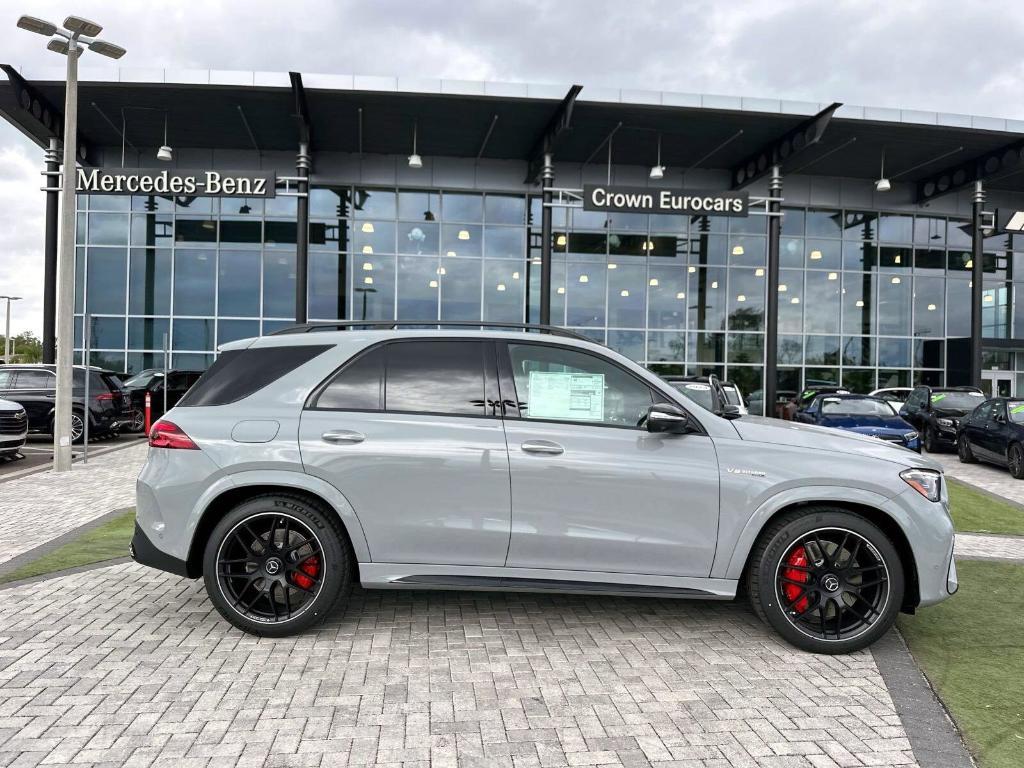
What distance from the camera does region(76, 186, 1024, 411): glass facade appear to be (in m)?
20.3

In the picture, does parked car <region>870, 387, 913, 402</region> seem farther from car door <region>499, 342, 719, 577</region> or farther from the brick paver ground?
the brick paver ground

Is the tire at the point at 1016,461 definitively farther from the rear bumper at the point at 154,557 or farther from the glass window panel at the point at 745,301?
the rear bumper at the point at 154,557

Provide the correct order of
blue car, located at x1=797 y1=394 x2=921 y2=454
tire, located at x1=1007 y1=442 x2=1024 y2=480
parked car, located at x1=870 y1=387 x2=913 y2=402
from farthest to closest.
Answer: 1. parked car, located at x1=870 y1=387 x2=913 y2=402
2. blue car, located at x1=797 y1=394 x2=921 y2=454
3. tire, located at x1=1007 y1=442 x2=1024 y2=480

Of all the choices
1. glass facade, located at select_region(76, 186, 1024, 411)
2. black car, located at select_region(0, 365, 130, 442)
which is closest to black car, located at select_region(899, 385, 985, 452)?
glass facade, located at select_region(76, 186, 1024, 411)

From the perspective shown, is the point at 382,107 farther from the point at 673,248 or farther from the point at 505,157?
the point at 673,248

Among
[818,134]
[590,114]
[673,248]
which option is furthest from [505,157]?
[818,134]

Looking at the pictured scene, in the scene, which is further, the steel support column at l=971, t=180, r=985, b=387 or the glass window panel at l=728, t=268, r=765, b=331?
the glass window panel at l=728, t=268, r=765, b=331

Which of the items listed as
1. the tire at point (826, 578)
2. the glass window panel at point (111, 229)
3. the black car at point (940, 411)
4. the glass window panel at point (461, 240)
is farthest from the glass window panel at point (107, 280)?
the black car at point (940, 411)

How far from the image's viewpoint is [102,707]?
2771mm

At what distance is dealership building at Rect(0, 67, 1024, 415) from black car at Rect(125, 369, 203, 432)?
11.3ft

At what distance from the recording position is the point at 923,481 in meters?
3.40

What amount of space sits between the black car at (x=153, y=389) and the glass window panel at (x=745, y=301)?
17.5 meters

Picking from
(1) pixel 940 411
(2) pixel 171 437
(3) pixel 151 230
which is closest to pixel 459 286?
(3) pixel 151 230

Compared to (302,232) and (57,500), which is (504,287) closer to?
(302,232)
